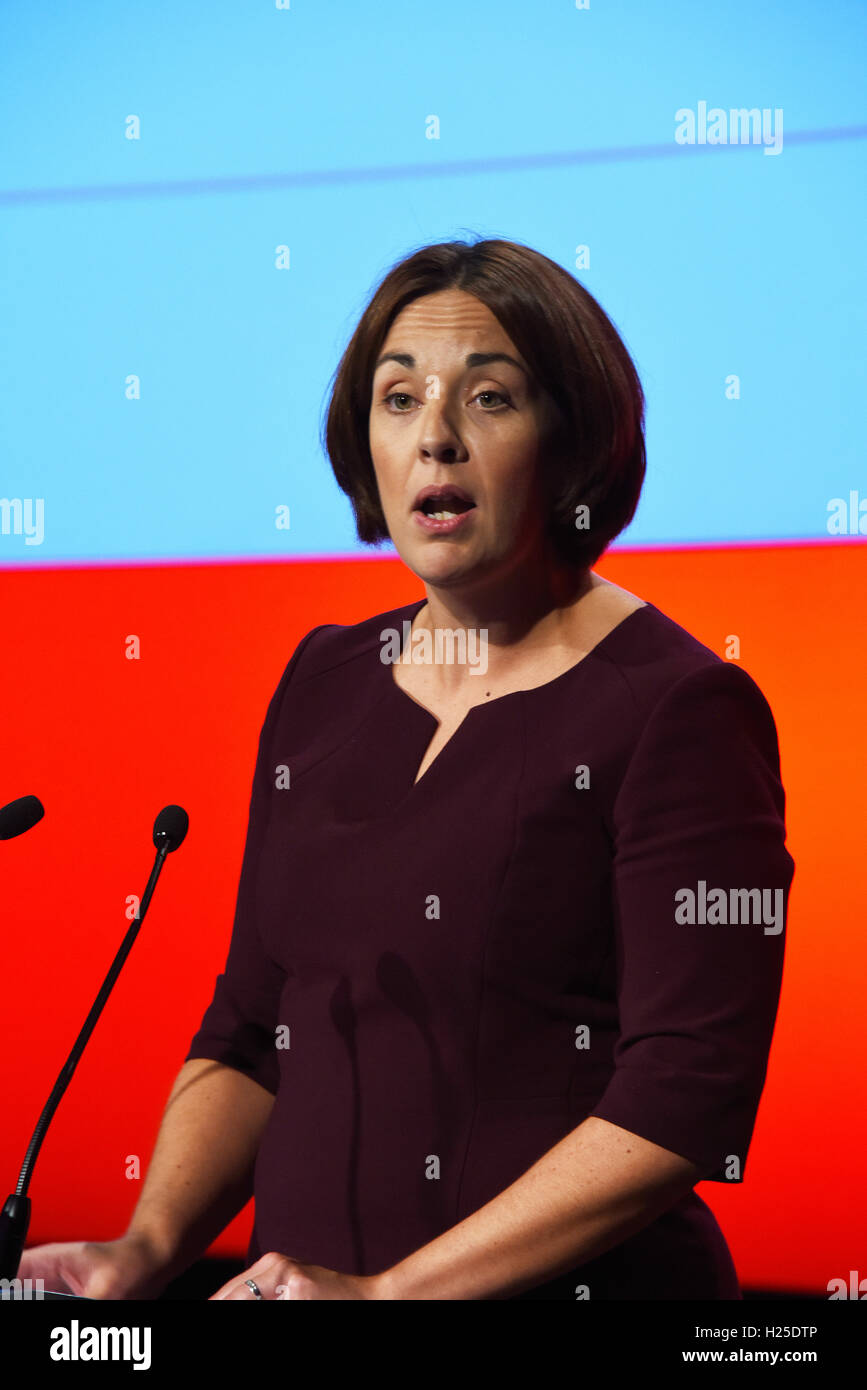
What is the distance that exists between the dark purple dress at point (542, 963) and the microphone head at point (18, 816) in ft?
0.73

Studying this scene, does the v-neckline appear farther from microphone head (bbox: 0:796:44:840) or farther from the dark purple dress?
microphone head (bbox: 0:796:44:840)

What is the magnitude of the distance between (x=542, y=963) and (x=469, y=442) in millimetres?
458

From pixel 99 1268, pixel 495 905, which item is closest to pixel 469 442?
pixel 495 905

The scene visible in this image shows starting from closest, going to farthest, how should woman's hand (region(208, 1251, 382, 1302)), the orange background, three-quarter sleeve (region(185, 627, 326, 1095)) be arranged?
woman's hand (region(208, 1251, 382, 1302))
three-quarter sleeve (region(185, 627, 326, 1095))
the orange background

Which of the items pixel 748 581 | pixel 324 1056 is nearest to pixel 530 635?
pixel 324 1056

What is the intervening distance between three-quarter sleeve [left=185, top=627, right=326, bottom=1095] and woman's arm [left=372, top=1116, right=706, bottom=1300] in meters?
0.34

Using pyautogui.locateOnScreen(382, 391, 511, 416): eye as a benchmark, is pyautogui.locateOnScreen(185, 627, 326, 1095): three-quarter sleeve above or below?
below

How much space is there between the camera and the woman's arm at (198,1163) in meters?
1.26

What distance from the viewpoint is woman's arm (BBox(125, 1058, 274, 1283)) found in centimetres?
126

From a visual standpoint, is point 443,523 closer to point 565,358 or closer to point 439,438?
point 439,438

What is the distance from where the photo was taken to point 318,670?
149cm

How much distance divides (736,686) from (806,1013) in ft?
3.39
